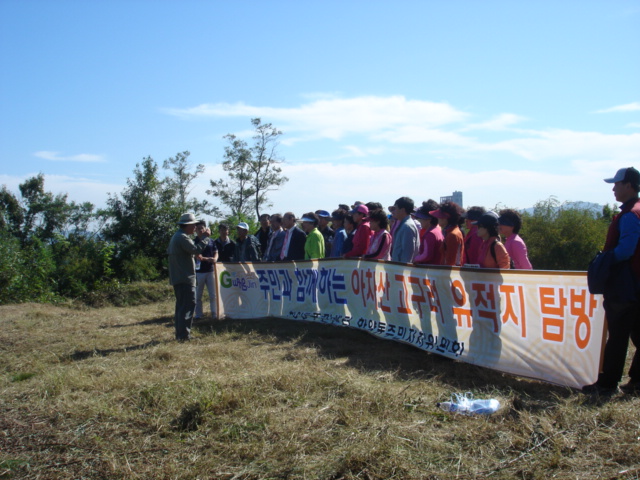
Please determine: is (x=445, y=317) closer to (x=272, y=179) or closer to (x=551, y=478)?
(x=551, y=478)

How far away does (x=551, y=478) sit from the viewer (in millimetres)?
3344

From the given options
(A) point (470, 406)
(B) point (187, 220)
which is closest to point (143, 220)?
(B) point (187, 220)

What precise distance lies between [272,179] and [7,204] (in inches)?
637

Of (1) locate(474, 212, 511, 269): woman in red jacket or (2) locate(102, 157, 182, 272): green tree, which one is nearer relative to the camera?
(1) locate(474, 212, 511, 269): woman in red jacket

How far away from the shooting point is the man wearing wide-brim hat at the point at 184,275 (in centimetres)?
863

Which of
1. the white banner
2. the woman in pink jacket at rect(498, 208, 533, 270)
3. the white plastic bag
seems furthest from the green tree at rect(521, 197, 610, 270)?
the white plastic bag

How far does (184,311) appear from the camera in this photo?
28.2ft

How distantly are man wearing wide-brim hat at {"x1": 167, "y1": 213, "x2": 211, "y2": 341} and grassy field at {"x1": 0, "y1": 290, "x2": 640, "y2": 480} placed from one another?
4.62 ft

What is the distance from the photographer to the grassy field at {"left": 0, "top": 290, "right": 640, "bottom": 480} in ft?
11.9

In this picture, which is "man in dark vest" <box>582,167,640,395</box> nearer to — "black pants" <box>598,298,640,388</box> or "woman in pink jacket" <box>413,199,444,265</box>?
"black pants" <box>598,298,640,388</box>

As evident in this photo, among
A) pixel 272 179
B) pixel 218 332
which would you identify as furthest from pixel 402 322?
pixel 272 179

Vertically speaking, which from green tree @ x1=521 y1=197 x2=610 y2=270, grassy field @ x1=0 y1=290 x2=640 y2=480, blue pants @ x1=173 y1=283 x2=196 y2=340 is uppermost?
green tree @ x1=521 y1=197 x2=610 y2=270

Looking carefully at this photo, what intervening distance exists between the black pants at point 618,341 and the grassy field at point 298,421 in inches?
12.7

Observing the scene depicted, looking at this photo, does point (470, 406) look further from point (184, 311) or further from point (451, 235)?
point (184, 311)
